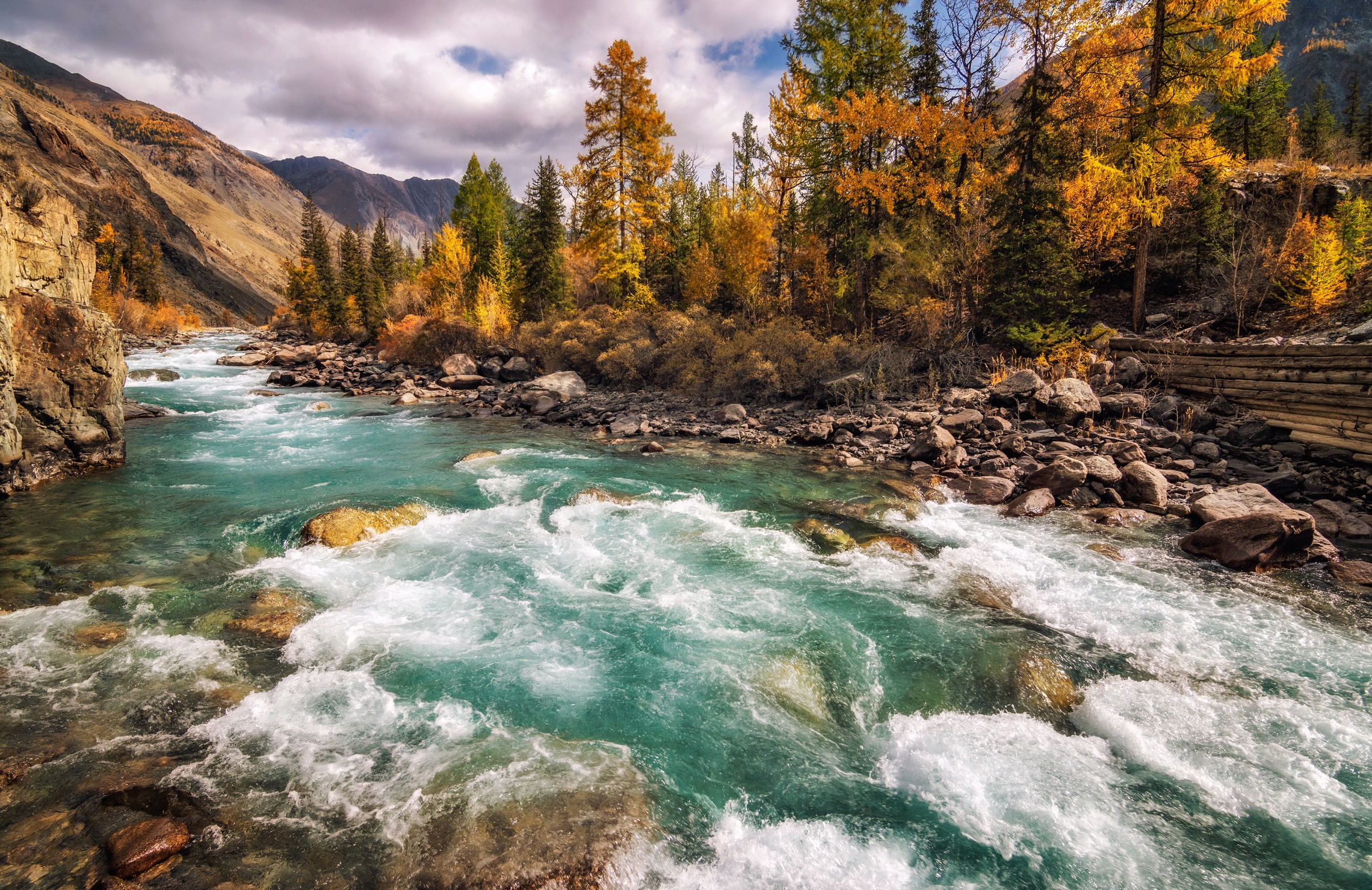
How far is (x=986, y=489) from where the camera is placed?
33.3 feet

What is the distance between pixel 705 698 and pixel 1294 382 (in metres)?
12.4

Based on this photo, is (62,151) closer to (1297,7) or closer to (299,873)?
(299,873)

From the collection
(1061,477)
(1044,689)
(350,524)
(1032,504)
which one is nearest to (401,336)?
(350,524)

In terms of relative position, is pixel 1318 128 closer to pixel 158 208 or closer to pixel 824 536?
pixel 824 536

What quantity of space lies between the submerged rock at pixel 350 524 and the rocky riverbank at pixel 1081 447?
6640 millimetres

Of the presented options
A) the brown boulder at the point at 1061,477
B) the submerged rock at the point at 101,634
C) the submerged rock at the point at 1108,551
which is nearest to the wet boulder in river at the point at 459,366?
the submerged rock at the point at 101,634

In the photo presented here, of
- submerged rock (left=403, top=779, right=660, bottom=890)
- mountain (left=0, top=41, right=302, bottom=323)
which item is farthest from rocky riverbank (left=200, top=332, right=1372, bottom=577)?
mountain (left=0, top=41, right=302, bottom=323)

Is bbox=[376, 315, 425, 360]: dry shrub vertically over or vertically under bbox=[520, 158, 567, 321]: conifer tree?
under

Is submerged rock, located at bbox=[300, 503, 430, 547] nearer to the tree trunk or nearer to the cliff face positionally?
the cliff face

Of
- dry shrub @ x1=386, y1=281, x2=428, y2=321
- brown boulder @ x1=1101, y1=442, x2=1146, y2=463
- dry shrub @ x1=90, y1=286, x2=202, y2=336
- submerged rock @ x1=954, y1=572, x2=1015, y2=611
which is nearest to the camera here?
submerged rock @ x1=954, y1=572, x2=1015, y2=611

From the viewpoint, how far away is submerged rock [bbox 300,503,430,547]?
25.7 ft

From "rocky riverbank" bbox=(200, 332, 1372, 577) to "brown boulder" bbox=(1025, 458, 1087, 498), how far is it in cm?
3

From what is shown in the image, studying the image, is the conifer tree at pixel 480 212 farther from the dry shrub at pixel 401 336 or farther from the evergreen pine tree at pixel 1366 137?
the evergreen pine tree at pixel 1366 137

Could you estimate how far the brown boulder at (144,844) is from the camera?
10.2ft
